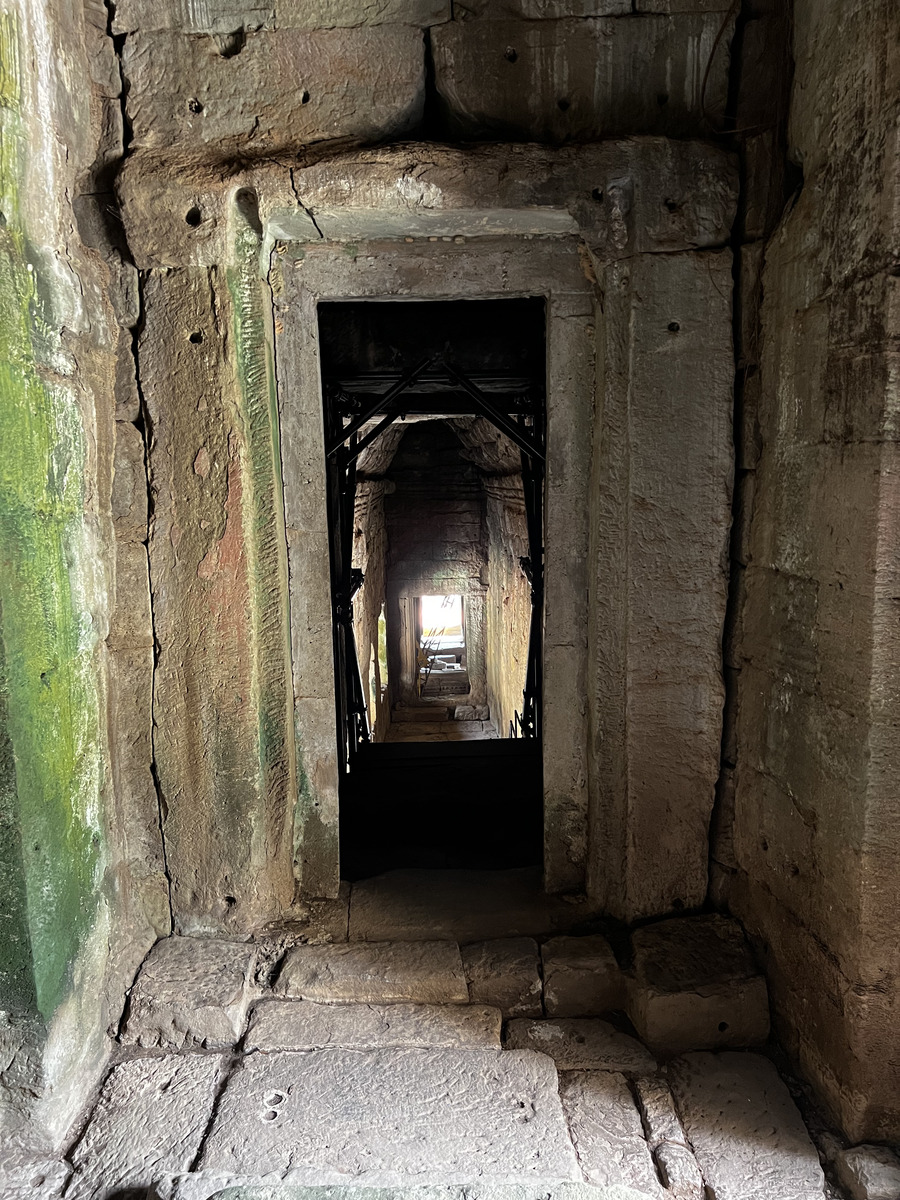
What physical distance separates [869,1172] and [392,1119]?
4.65 ft

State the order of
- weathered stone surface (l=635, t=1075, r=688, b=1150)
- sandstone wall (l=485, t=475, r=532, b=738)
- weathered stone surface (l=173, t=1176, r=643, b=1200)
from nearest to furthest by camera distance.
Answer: weathered stone surface (l=173, t=1176, r=643, b=1200) < weathered stone surface (l=635, t=1075, r=688, b=1150) < sandstone wall (l=485, t=475, r=532, b=738)

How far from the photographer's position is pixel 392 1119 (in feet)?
8.40

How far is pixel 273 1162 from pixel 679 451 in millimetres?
2699

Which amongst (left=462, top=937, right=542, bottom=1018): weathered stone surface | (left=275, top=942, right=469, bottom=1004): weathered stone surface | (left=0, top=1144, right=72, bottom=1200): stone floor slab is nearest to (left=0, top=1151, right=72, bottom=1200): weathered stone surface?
(left=0, top=1144, right=72, bottom=1200): stone floor slab

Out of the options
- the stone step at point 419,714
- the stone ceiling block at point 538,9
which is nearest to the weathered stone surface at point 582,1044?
the stone ceiling block at point 538,9

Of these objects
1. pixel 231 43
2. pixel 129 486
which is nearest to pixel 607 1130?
pixel 129 486

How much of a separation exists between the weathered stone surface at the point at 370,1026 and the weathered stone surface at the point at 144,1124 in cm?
22

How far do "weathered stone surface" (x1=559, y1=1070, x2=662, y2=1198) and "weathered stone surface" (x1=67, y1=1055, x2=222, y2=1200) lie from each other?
46.7 inches

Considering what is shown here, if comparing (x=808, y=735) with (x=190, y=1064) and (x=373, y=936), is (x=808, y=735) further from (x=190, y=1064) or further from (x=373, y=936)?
(x=190, y=1064)

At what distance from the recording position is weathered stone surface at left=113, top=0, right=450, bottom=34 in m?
2.77

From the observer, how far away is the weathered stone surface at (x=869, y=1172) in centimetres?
228

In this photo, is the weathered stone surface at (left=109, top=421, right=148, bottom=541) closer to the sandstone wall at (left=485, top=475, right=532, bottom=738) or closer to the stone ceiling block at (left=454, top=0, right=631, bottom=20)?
the stone ceiling block at (left=454, top=0, right=631, bottom=20)

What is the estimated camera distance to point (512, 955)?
312 cm

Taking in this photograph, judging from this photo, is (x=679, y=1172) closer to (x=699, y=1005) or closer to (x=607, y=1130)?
(x=607, y=1130)
